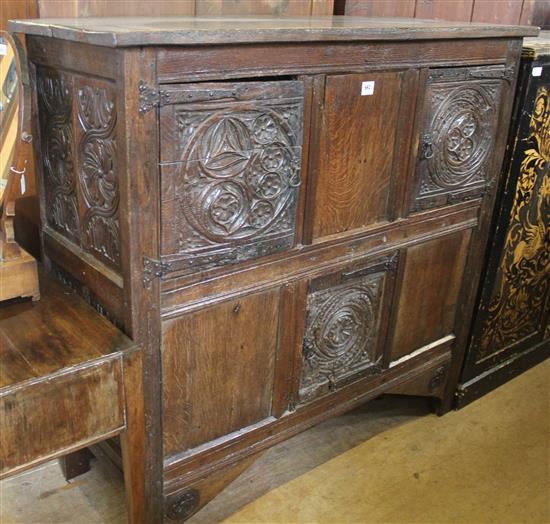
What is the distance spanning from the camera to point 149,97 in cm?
123

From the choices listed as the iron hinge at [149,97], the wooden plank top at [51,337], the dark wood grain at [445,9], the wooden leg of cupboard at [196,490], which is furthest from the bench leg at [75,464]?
the dark wood grain at [445,9]

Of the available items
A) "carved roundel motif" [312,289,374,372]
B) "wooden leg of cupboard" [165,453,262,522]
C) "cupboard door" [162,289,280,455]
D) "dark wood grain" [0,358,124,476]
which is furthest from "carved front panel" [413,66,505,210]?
"dark wood grain" [0,358,124,476]

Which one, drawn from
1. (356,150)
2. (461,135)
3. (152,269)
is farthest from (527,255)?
(152,269)

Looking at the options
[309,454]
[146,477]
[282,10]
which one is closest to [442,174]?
[282,10]

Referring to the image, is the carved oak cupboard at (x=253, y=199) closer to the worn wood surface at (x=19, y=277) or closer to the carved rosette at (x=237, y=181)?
the carved rosette at (x=237, y=181)

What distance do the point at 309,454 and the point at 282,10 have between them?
4.78ft

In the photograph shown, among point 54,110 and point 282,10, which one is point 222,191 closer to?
point 54,110

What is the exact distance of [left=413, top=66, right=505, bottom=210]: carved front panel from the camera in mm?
1788

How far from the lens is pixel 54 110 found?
4.86ft

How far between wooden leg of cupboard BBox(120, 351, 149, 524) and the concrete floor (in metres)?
0.38

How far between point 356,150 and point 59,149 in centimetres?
72

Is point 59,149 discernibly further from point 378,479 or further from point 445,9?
point 445,9

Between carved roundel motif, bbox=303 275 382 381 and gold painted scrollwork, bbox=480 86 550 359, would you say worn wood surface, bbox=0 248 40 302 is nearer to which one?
carved roundel motif, bbox=303 275 382 381

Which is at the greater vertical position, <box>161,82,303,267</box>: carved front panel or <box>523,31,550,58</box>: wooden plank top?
<box>523,31,550,58</box>: wooden plank top
